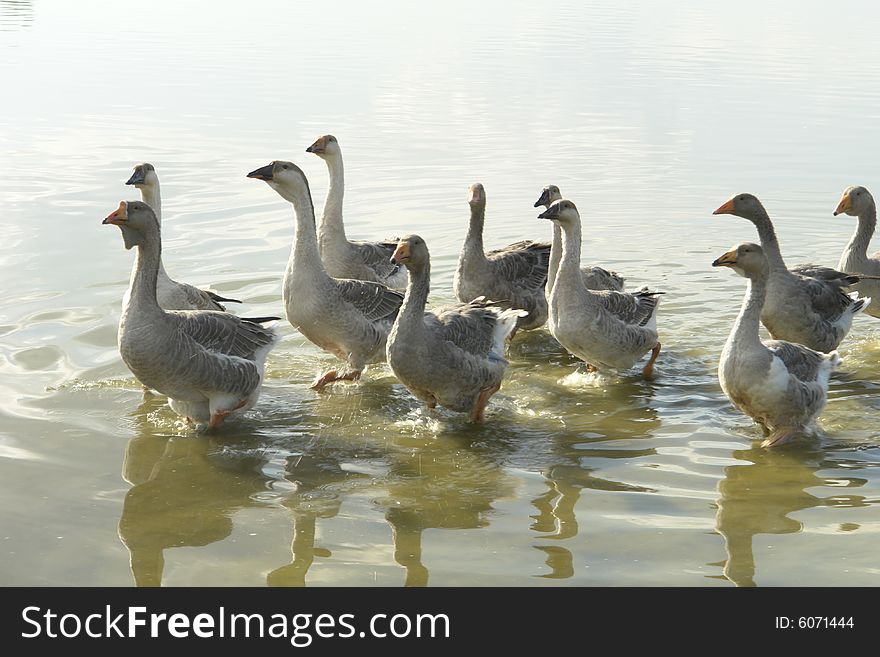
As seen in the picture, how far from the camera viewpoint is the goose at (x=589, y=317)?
9.80 metres

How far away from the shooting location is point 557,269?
10688mm

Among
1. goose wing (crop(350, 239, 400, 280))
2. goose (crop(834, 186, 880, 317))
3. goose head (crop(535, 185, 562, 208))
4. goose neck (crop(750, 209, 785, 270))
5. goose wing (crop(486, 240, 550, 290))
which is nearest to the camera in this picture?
goose neck (crop(750, 209, 785, 270))

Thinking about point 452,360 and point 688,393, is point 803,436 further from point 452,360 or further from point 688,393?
point 452,360

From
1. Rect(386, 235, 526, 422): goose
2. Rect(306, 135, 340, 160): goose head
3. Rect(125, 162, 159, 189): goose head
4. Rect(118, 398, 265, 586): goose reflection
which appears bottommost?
Rect(118, 398, 265, 586): goose reflection

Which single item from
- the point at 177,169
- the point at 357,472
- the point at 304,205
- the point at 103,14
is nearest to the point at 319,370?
the point at 304,205

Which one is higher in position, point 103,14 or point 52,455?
point 103,14

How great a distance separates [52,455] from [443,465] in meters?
2.94

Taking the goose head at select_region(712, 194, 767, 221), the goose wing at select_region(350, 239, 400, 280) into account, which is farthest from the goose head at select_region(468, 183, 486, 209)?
the goose head at select_region(712, 194, 767, 221)

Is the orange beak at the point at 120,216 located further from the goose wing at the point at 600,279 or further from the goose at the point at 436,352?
the goose wing at the point at 600,279

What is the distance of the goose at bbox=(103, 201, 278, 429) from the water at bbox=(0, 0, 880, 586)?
340 millimetres

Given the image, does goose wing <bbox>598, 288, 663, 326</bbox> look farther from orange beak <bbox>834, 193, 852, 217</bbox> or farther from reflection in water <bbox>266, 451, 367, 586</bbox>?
reflection in water <bbox>266, 451, 367, 586</bbox>

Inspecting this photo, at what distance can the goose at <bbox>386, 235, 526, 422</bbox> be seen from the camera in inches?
345

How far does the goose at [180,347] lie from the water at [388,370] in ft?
1.12
